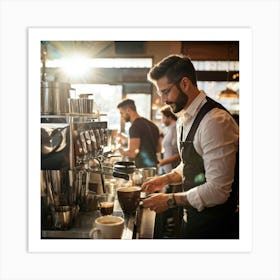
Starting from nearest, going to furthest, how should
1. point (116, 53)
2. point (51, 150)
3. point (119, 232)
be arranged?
1. point (119, 232)
2. point (51, 150)
3. point (116, 53)

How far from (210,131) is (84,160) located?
678 mm

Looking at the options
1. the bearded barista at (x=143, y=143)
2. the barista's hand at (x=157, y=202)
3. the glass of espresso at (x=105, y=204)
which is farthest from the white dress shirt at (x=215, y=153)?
the bearded barista at (x=143, y=143)

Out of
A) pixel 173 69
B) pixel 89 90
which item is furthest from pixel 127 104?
pixel 173 69

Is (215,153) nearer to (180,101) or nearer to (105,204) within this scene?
(180,101)

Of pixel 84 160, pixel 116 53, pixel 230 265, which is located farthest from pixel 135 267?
pixel 116 53

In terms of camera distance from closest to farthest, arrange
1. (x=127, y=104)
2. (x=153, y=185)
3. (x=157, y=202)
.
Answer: (x=157, y=202), (x=153, y=185), (x=127, y=104)

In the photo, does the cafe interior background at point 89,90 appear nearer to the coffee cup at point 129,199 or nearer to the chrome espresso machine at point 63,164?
the chrome espresso machine at point 63,164

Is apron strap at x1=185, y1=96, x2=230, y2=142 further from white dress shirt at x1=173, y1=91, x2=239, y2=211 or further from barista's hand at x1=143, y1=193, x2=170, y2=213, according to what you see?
barista's hand at x1=143, y1=193, x2=170, y2=213

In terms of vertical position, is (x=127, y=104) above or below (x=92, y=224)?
above

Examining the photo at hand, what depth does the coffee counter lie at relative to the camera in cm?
177

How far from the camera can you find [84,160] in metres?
1.97

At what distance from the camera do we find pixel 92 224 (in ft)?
5.88

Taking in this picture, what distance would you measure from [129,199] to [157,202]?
0.14m
